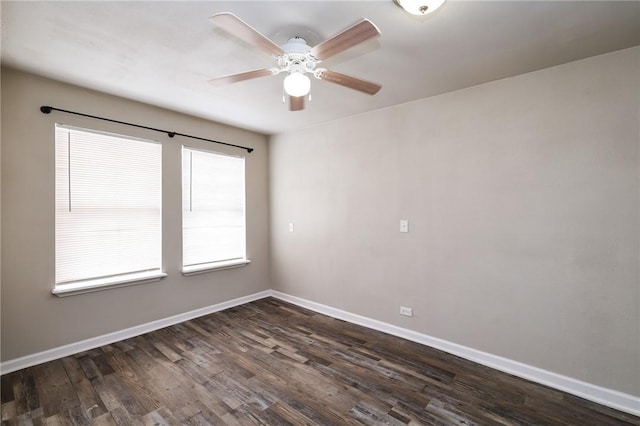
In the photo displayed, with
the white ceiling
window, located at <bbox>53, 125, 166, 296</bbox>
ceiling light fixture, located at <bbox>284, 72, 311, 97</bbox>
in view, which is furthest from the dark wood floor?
the white ceiling

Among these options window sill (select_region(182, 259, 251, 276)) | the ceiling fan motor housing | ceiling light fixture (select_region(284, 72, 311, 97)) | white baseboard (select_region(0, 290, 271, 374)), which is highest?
the ceiling fan motor housing

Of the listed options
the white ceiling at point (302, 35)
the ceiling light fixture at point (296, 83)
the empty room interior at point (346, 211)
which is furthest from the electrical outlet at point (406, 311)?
the ceiling light fixture at point (296, 83)

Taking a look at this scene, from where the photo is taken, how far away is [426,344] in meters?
2.90

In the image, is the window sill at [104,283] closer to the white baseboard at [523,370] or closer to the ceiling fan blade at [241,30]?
the white baseboard at [523,370]

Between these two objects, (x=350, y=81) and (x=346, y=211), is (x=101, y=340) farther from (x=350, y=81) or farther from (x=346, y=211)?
(x=350, y=81)

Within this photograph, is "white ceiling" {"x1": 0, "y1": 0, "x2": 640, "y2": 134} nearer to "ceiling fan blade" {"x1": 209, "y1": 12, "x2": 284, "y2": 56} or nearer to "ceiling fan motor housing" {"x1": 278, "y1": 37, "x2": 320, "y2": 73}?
"ceiling fan motor housing" {"x1": 278, "y1": 37, "x2": 320, "y2": 73}

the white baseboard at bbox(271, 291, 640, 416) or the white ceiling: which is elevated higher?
the white ceiling

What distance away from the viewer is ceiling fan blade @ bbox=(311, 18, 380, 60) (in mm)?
1350

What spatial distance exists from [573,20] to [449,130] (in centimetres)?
114

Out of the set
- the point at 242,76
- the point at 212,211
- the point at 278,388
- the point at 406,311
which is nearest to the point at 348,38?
the point at 242,76

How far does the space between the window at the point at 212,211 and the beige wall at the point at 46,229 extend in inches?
5.6

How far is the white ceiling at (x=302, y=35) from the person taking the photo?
1.63m

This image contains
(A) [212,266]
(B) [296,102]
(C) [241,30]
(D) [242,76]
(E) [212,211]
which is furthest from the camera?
(E) [212,211]

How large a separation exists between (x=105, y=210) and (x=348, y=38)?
2.92 m
